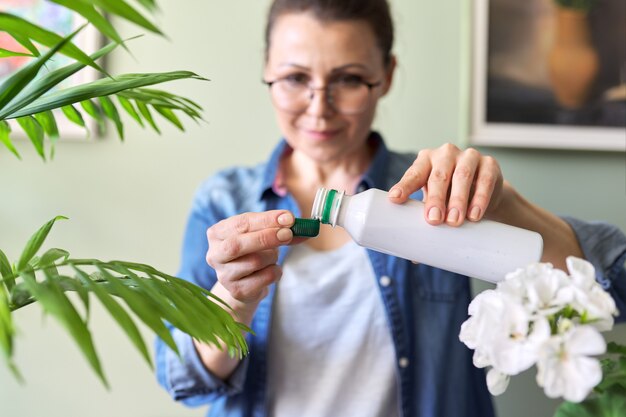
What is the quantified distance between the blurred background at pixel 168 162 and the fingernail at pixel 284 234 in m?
0.56

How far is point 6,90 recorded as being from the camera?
14.2 inches

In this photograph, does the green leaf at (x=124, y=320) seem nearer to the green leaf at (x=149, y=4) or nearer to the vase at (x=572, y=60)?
the green leaf at (x=149, y=4)

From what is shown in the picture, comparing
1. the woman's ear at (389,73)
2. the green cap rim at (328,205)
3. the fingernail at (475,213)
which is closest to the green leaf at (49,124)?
the green cap rim at (328,205)

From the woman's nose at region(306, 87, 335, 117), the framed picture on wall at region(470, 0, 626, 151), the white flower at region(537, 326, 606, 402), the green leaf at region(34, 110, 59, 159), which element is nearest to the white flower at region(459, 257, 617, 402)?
the white flower at region(537, 326, 606, 402)

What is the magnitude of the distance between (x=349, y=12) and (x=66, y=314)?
616mm

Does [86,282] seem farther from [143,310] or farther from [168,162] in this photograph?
[168,162]

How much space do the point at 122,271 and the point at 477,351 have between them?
209mm

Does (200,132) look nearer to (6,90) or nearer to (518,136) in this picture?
(518,136)

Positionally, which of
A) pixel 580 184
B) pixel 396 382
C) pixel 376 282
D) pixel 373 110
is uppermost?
pixel 373 110

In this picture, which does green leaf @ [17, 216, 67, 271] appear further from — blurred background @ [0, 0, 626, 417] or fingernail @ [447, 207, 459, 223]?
blurred background @ [0, 0, 626, 417]

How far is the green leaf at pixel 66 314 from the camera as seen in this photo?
0.27 metres

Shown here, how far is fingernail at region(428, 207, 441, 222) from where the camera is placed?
1.54 feet

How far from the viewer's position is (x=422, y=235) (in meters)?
0.48

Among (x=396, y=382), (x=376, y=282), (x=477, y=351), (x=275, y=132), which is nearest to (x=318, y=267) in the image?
(x=376, y=282)
